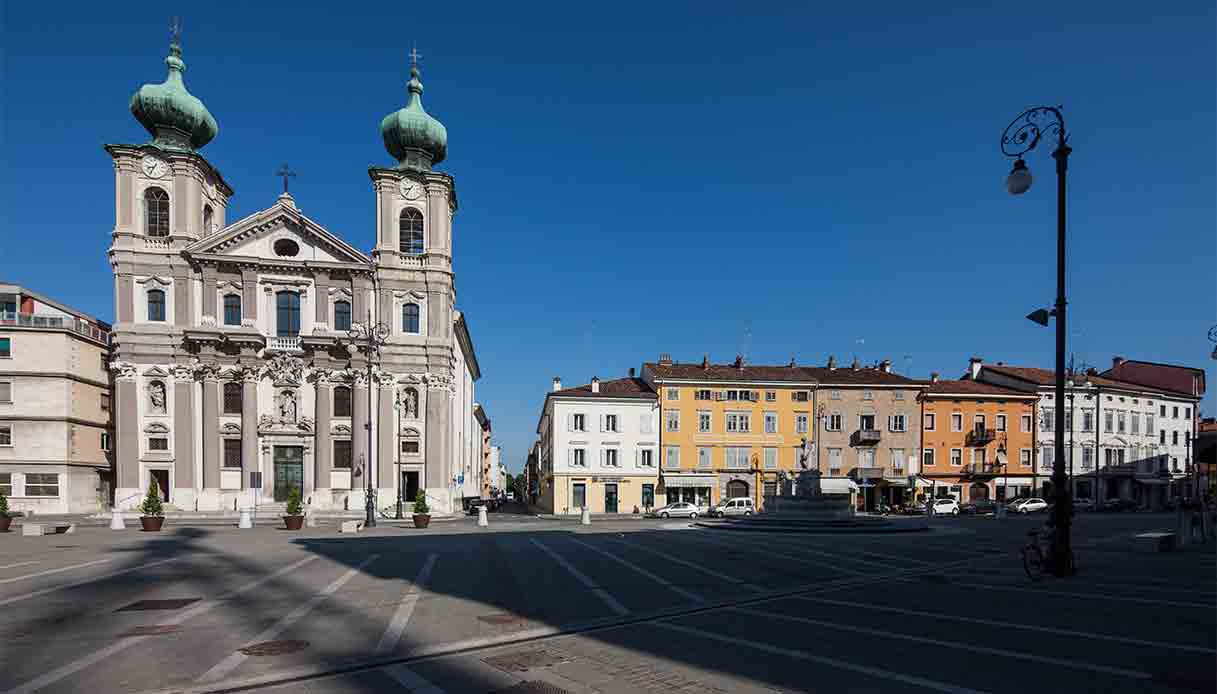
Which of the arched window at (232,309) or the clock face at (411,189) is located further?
the clock face at (411,189)

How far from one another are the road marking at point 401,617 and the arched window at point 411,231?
1386 inches

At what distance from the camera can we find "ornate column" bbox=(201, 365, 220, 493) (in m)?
40.3

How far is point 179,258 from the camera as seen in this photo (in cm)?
4156

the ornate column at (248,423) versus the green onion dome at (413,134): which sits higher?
the green onion dome at (413,134)

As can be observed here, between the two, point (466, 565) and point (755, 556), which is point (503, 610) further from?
point (755, 556)

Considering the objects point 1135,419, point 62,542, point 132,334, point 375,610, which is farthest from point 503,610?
point 1135,419

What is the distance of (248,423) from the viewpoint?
135ft

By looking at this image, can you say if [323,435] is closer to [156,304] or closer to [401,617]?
[156,304]

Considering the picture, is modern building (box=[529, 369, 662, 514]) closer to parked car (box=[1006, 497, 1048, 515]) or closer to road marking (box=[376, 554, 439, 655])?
parked car (box=[1006, 497, 1048, 515])

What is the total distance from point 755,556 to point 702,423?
105ft

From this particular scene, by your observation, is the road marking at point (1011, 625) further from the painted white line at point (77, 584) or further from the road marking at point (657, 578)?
the painted white line at point (77, 584)

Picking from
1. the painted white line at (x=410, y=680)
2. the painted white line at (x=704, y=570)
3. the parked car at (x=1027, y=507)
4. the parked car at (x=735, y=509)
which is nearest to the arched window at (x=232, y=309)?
the parked car at (x=735, y=509)

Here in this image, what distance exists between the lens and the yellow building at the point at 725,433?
4894cm

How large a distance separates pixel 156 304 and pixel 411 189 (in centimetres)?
1823
